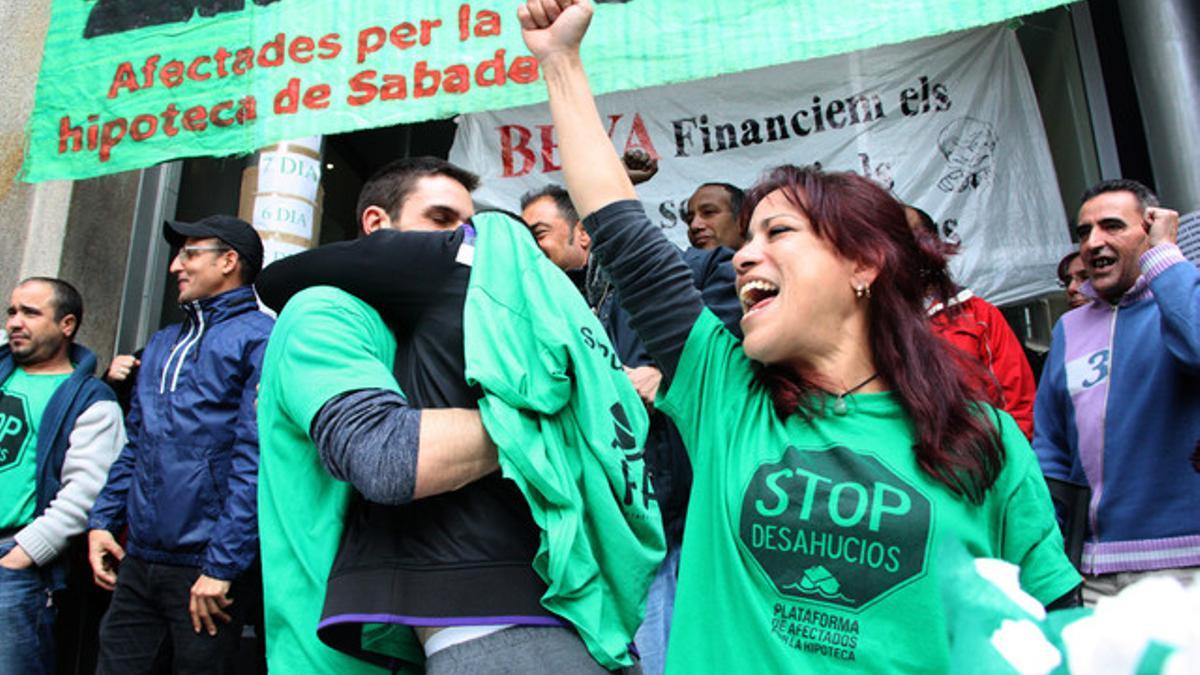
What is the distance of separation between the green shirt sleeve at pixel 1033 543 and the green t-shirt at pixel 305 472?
1.09 meters

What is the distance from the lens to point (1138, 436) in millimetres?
2996

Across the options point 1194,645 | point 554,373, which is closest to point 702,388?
point 554,373

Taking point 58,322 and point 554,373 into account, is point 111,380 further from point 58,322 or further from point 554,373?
point 554,373

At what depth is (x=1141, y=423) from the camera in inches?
118

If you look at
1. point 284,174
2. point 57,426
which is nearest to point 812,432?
point 57,426

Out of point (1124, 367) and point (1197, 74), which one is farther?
point (1197, 74)

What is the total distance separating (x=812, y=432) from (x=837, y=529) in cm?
19

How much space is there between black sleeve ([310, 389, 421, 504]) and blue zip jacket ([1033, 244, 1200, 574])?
243 cm

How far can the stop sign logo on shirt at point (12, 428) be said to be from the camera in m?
3.90

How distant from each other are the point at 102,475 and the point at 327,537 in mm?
2768

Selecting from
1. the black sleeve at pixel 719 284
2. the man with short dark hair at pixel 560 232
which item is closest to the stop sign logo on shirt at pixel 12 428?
the man with short dark hair at pixel 560 232

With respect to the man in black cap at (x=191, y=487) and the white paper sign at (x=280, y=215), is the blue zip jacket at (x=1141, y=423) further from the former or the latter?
the white paper sign at (x=280, y=215)

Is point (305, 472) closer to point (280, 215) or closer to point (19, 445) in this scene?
point (19, 445)

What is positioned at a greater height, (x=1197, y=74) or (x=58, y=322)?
(x=1197, y=74)
